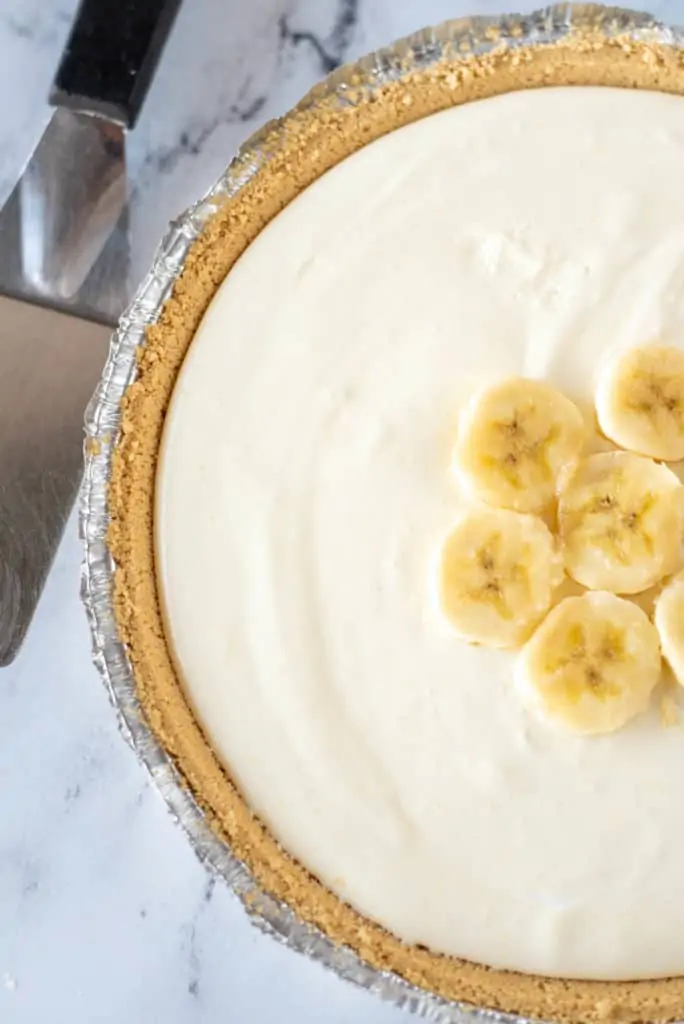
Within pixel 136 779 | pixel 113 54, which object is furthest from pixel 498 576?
pixel 113 54

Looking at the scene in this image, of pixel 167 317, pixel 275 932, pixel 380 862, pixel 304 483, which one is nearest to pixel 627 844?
pixel 380 862

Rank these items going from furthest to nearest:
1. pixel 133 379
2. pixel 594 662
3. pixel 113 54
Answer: pixel 113 54, pixel 133 379, pixel 594 662

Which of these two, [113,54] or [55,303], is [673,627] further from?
[113,54]

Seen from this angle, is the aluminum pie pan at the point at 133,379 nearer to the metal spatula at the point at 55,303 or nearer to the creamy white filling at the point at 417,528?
the creamy white filling at the point at 417,528

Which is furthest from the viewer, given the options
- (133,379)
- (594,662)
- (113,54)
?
(113,54)

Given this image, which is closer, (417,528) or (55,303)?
(417,528)

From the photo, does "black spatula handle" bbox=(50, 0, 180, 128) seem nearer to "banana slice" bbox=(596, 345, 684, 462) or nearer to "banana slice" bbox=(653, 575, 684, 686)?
"banana slice" bbox=(596, 345, 684, 462)
